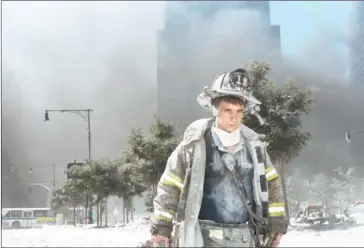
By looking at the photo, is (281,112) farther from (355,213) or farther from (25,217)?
(25,217)

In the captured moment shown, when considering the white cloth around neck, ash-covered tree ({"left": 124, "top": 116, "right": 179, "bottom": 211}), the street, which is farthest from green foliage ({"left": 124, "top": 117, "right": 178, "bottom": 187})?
the white cloth around neck

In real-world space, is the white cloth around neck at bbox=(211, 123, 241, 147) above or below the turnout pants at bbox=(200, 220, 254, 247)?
above

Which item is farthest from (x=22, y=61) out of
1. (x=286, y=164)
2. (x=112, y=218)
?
(x=286, y=164)

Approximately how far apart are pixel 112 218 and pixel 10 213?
2.63ft

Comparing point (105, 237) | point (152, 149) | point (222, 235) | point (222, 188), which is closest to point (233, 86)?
point (222, 188)

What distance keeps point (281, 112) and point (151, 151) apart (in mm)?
1000

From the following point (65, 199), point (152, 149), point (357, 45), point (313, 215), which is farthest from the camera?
point (65, 199)

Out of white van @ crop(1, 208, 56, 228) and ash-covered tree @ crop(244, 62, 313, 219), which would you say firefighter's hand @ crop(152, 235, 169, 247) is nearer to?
ash-covered tree @ crop(244, 62, 313, 219)

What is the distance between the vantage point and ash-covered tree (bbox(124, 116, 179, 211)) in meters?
3.84

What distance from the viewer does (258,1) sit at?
14.4 ft

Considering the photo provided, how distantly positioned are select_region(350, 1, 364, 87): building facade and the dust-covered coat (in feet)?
6.18

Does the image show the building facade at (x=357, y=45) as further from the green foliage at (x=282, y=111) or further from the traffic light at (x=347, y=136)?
the green foliage at (x=282, y=111)

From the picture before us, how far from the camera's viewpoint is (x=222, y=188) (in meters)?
1.72

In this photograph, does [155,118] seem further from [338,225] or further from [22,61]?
[338,225]
